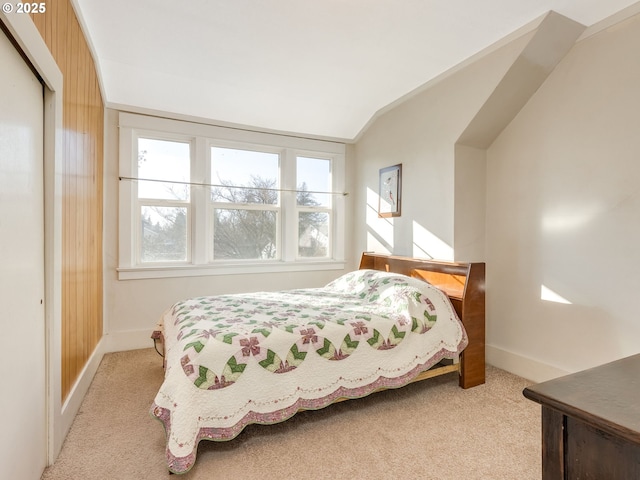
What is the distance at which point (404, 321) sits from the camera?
224cm

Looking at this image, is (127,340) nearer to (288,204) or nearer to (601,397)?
(288,204)

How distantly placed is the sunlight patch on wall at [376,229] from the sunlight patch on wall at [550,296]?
1.42 metres

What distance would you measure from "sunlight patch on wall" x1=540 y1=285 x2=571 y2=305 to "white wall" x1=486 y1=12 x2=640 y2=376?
29mm

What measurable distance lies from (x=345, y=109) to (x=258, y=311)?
2496 millimetres

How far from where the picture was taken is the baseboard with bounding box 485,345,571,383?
2475 millimetres

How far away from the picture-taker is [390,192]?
356 centimetres

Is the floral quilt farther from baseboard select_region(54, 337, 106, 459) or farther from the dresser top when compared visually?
the dresser top

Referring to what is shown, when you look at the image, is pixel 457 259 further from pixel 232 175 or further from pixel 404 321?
pixel 232 175

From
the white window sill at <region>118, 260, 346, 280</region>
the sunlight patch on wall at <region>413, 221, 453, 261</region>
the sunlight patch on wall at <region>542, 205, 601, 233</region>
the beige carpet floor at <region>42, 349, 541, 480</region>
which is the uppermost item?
the sunlight patch on wall at <region>542, 205, 601, 233</region>

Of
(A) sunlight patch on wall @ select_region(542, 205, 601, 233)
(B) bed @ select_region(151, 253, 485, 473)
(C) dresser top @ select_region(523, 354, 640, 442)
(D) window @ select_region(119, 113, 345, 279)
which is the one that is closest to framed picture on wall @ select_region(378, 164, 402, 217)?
(D) window @ select_region(119, 113, 345, 279)

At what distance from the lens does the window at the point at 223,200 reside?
3291mm

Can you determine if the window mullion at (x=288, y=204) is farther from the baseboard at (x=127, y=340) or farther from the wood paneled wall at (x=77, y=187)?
the wood paneled wall at (x=77, y=187)

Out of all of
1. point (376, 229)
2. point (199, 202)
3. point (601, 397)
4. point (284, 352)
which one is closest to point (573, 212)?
point (376, 229)

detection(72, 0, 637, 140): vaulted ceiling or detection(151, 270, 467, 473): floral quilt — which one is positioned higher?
detection(72, 0, 637, 140): vaulted ceiling
